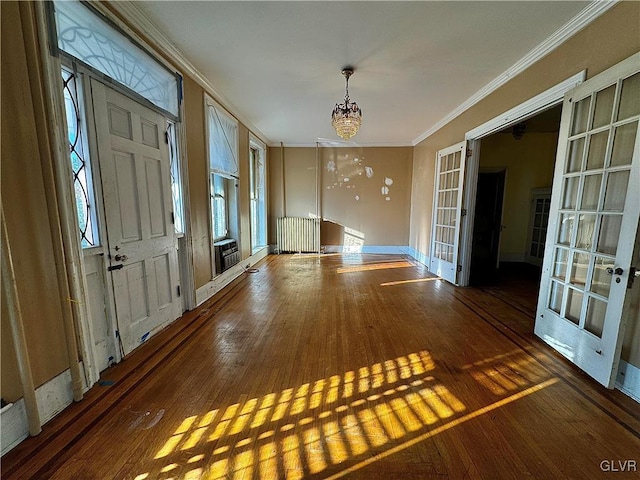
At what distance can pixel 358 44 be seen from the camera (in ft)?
8.48

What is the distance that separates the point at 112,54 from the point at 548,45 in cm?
397

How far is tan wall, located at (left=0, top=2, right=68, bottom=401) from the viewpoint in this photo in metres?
1.38

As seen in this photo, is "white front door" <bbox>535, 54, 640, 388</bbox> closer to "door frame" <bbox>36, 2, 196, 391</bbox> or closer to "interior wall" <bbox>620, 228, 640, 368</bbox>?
"interior wall" <bbox>620, 228, 640, 368</bbox>

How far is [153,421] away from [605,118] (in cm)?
390

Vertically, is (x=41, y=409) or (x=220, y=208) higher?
(x=220, y=208)

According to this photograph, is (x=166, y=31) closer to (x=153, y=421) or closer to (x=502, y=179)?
(x=153, y=421)

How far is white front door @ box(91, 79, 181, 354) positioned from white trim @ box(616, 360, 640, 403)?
154 inches

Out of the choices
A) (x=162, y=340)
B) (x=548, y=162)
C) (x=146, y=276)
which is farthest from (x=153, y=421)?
(x=548, y=162)

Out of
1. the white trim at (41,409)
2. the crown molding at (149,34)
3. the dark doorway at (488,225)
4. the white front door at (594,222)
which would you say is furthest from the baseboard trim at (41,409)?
the dark doorway at (488,225)

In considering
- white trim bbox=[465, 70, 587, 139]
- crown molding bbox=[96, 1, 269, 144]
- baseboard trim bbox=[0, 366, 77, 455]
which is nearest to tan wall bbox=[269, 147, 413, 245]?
white trim bbox=[465, 70, 587, 139]

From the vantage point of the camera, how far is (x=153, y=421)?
1.61 metres

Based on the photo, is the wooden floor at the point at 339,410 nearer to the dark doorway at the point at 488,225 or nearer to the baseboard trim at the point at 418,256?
the baseboard trim at the point at 418,256

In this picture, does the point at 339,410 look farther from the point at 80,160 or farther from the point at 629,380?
the point at 80,160

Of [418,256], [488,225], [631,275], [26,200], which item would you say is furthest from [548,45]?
[488,225]
